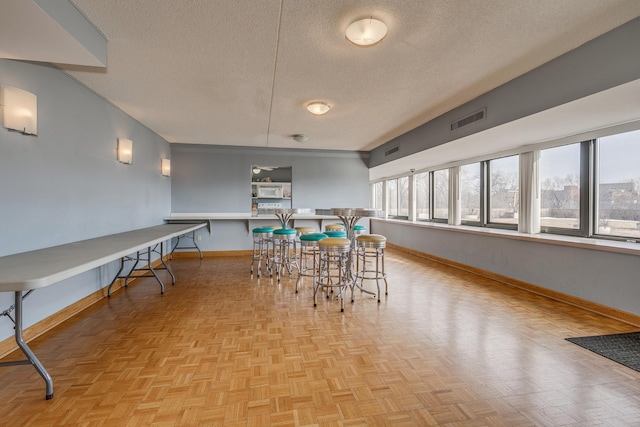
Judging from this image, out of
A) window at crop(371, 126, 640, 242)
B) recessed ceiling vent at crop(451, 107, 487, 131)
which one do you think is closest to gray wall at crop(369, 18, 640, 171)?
recessed ceiling vent at crop(451, 107, 487, 131)

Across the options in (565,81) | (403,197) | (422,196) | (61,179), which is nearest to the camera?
Answer: (565,81)

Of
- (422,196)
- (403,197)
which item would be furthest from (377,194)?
(422,196)

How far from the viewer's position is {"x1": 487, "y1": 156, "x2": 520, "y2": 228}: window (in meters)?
4.39

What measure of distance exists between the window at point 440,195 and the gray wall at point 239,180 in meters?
1.67

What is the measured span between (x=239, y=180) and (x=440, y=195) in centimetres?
456

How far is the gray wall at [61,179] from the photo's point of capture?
7.29 feet

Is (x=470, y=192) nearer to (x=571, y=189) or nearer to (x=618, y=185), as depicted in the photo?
(x=571, y=189)

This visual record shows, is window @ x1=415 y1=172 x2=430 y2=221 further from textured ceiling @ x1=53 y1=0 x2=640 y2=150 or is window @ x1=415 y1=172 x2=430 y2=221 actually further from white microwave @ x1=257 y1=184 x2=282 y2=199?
white microwave @ x1=257 y1=184 x2=282 y2=199

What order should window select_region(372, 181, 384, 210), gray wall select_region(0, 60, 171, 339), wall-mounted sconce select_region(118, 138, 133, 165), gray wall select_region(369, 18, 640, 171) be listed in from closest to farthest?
1. gray wall select_region(369, 18, 640, 171)
2. gray wall select_region(0, 60, 171, 339)
3. wall-mounted sconce select_region(118, 138, 133, 165)
4. window select_region(372, 181, 384, 210)

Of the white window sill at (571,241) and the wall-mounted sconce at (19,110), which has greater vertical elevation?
the wall-mounted sconce at (19,110)

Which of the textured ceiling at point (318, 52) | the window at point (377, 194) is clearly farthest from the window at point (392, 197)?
the textured ceiling at point (318, 52)

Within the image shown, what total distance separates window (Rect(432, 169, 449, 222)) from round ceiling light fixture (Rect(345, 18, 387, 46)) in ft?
14.7

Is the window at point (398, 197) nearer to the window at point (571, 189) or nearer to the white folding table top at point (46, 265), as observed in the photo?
the window at point (571, 189)

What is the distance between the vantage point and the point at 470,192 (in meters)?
5.33
